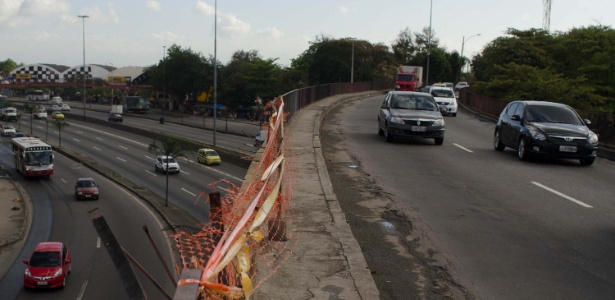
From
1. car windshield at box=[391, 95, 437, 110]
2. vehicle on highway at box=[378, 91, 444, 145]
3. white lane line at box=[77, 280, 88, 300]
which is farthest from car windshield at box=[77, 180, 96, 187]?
car windshield at box=[391, 95, 437, 110]

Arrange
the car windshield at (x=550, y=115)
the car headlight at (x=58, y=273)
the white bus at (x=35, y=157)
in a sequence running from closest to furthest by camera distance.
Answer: the car windshield at (x=550, y=115) < the car headlight at (x=58, y=273) < the white bus at (x=35, y=157)

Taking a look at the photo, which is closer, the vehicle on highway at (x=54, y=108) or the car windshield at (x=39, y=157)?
the car windshield at (x=39, y=157)

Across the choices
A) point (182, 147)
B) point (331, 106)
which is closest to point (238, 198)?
point (331, 106)

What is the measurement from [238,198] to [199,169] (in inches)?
2191

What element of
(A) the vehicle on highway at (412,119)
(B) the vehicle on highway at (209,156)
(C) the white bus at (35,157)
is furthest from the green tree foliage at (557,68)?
(C) the white bus at (35,157)

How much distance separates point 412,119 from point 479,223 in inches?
381

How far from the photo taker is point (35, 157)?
58156mm

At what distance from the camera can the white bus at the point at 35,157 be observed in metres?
57.6

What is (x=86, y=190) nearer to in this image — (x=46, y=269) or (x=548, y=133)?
(x=46, y=269)

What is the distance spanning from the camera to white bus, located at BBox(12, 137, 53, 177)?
57.6m

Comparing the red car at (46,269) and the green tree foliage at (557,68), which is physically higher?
the green tree foliage at (557,68)

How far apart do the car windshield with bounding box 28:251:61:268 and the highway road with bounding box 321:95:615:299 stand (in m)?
18.6

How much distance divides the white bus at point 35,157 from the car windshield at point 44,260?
99.9 feet

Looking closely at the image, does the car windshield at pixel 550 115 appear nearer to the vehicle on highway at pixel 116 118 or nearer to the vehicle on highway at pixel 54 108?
the vehicle on highway at pixel 116 118
